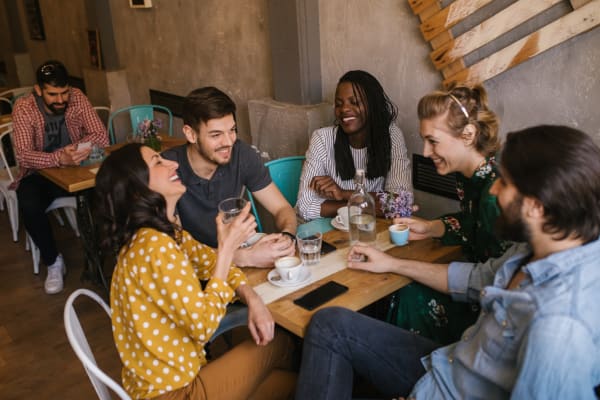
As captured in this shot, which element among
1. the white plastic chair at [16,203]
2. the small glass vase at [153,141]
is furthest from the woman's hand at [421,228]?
the white plastic chair at [16,203]

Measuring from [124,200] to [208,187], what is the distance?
2.81ft

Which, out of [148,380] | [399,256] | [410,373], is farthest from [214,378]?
[399,256]

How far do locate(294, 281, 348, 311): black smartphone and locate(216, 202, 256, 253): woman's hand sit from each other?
27 centimetres

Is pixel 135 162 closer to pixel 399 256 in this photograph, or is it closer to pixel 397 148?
pixel 399 256

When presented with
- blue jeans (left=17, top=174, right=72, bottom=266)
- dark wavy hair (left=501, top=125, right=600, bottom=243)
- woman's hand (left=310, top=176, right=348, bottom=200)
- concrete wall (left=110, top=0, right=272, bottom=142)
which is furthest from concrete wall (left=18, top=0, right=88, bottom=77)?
dark wavy hair (left=501, top=125, right=600, bottom=243)

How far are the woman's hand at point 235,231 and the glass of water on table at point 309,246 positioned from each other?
25 cm

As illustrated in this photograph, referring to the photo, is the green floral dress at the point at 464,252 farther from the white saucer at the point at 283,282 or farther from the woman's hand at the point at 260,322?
the woman's hand at the point at 260,322

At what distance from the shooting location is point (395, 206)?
7.48 ft

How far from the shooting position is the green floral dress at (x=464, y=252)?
6.23 feet

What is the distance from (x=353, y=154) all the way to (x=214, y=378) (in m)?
1.44

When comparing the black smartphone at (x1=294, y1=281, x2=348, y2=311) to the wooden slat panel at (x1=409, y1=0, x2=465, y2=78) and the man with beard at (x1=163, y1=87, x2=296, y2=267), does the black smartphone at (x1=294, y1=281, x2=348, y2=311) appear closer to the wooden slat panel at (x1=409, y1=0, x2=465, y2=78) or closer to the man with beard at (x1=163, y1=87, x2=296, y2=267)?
the man with beard at (x1=163, y1=87, x2=296, y2=267)

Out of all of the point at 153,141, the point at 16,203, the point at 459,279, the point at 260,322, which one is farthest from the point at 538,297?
the point at 16,203

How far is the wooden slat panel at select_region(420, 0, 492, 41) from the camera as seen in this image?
8.25 feet

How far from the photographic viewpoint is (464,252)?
2.08m
